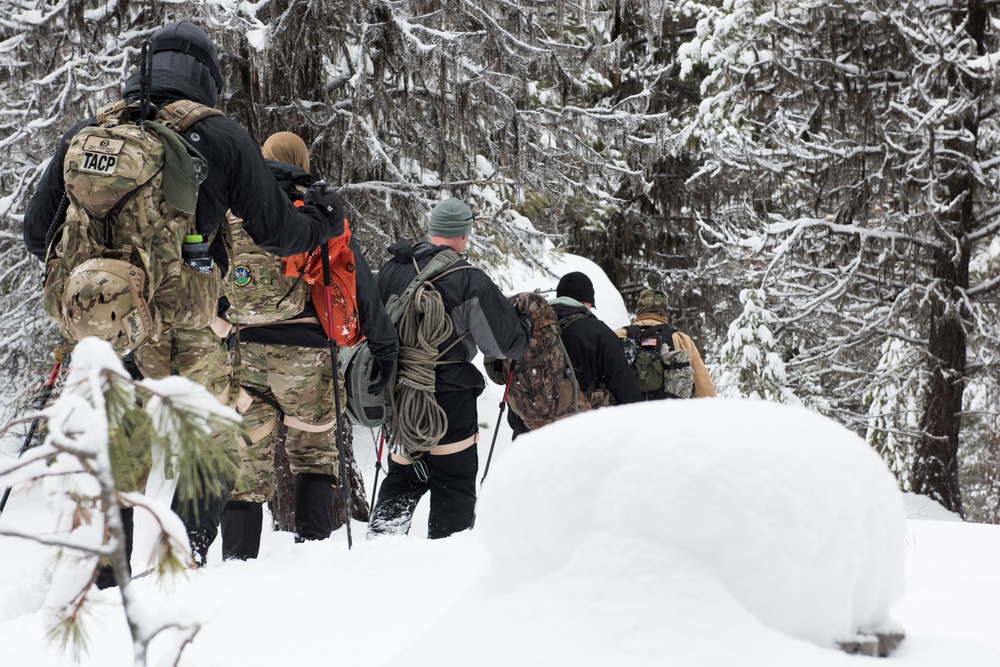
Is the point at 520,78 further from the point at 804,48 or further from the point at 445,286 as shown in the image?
the point at 804,48

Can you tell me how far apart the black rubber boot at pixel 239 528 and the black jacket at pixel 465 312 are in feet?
4.30

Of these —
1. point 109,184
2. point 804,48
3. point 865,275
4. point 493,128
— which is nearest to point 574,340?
point 493,128

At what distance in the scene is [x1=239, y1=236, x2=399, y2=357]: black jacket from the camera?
449 cm

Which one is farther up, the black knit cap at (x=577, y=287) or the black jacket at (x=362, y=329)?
the black knit cap at (x=577, y=287)

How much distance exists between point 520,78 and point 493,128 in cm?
50

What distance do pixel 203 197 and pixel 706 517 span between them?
271cm

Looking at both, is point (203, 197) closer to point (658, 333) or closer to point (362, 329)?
point (362, 329)

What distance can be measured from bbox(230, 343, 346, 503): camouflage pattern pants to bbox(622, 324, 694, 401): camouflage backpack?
117 inches

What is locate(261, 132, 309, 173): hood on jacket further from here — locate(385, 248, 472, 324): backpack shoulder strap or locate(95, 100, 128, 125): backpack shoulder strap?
locate(95, 100, 128, 125): backpack shoulder strap

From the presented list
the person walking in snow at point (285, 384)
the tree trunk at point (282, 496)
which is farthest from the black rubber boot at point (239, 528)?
the tree trunk at point (282, 496)

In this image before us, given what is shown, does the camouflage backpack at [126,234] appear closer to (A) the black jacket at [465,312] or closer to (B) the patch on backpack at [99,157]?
(B) the patch on backpack at [99,157]

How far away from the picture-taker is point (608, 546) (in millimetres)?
1551

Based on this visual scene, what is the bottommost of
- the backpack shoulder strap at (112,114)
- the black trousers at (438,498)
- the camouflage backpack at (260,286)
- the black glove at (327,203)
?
the black trousers at (438,498)

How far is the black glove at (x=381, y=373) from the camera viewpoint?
4906 millimetres
